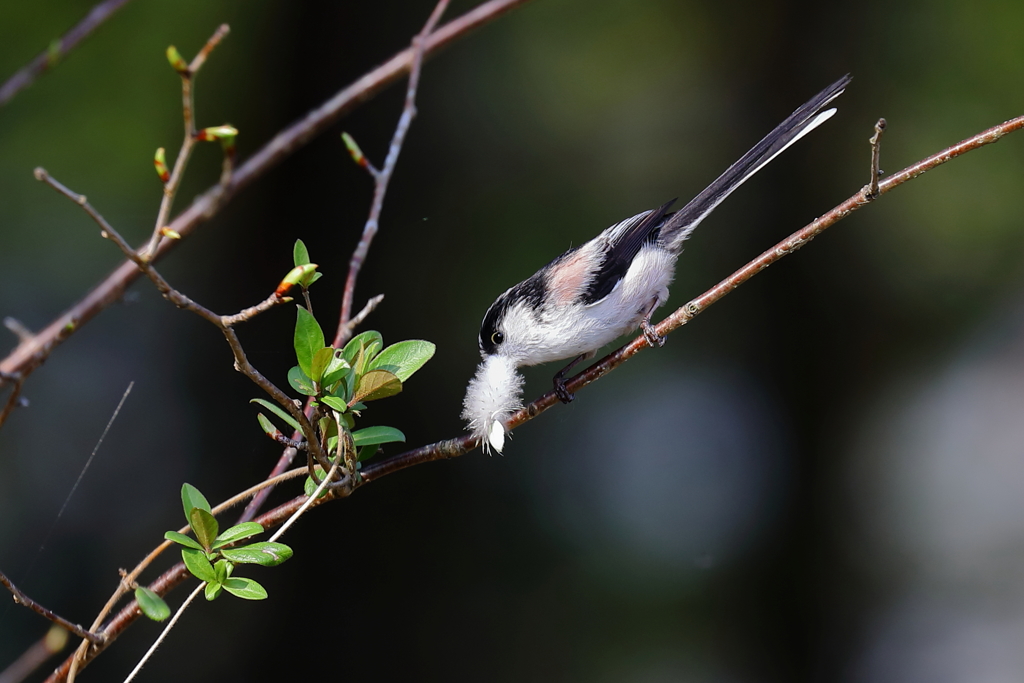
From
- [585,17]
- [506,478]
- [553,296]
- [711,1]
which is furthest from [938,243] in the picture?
[553,296]

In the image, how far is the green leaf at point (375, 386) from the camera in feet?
2.86

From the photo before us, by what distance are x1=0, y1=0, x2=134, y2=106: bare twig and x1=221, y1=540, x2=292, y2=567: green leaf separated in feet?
2.30

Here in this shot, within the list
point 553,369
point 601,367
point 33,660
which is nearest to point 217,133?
point 601,367

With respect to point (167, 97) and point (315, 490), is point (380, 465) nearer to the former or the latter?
point (315, 490)

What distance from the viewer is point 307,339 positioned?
854 mm

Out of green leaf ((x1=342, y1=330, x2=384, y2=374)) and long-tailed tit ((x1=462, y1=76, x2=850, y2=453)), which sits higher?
long-tailed tit ((x1=462, y1=76, x2=850, y2=453))

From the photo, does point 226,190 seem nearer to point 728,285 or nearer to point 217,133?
point 217,133

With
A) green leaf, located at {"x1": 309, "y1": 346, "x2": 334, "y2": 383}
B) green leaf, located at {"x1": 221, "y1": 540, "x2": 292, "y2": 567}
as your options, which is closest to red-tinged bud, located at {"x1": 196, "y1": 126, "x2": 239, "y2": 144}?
green leaf, located at {"x1": 309, "y1": 346, "x2": 334, "y2": 383}

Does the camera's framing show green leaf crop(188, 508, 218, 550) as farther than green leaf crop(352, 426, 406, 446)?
No

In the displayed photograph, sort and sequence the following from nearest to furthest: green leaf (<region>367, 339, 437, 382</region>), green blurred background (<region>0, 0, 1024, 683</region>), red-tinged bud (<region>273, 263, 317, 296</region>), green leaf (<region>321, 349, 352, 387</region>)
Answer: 1. red-tinged bud (<region>273, 263, 317, 296</region>)
2. green leaf (<region>321, 349, 352, 387</region>)
3. green leaf (<region>367, 339, 437, 382</region>)
4. green blurred background (<region>0, 0, 1024, 683</region>)

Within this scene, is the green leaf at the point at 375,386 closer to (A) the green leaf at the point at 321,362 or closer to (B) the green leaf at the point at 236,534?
(A) the green leaf at the point at 321,362

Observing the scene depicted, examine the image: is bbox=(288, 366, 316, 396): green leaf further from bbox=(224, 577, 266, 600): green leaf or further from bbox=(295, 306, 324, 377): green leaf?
bbox=(224, 577, 266, 600): green leaf

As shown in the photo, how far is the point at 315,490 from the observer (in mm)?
884

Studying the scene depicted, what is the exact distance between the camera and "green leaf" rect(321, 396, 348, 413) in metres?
0.82
